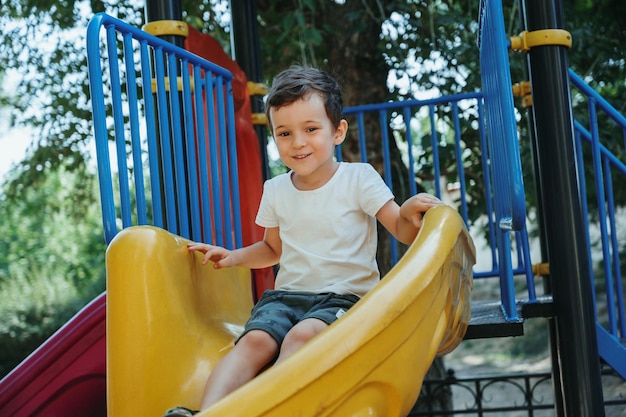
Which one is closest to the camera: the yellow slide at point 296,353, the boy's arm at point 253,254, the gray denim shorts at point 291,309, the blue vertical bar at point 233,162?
the yellow slide at point 296,353

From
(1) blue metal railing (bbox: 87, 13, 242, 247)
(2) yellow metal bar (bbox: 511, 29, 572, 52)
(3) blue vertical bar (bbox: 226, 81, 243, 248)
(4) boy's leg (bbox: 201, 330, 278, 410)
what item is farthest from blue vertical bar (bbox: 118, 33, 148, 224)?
(2) yellow metal bar (bbox: 511, 29, 572, 52)

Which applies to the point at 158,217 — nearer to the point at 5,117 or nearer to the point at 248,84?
the point at 248,84

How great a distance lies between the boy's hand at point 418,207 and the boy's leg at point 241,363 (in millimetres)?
459

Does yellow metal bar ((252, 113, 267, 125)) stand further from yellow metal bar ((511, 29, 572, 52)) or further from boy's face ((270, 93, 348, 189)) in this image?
boy's face ((270, 93, 348, 189))

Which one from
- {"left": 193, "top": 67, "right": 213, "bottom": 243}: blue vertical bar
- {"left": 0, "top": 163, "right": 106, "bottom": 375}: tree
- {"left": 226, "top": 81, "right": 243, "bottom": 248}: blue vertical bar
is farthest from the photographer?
{"left": 0, "top": 163, "right": 106, "bottom": 375}: tree

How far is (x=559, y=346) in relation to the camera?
2.74m

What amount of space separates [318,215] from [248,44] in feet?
5.94

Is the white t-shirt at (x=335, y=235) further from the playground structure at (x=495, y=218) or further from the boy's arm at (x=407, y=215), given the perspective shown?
the playground structure at (x=495, y=218)

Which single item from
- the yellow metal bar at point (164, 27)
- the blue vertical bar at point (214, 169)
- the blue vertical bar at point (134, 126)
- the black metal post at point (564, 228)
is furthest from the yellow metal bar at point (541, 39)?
the blue vertical bar at point (134, 126)

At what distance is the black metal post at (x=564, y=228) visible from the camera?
2664 millimetres

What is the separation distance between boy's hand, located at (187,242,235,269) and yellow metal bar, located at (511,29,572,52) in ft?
4.06

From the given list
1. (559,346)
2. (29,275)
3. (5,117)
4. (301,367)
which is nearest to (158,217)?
(301,367)

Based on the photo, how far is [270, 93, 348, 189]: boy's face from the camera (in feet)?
7.27

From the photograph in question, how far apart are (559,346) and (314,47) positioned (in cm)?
306
